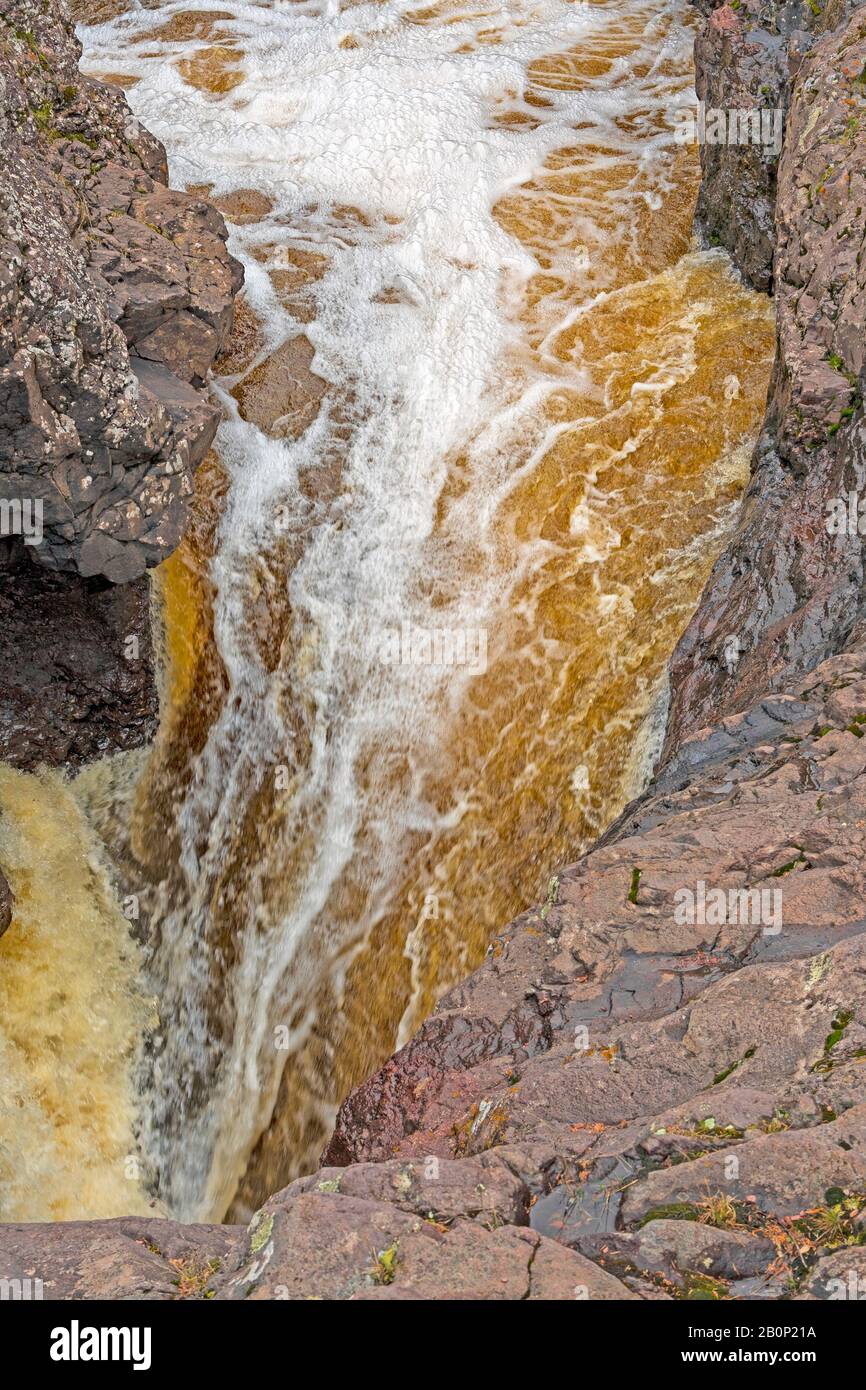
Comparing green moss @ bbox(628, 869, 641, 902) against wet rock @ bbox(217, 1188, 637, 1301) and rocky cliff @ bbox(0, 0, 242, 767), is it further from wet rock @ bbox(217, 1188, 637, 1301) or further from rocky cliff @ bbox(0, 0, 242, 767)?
rocky cliff @ bbox(0, 0, 242, 767)

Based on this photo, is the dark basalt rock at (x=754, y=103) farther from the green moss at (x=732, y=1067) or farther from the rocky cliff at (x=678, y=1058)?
the green moss at (x=732, y=1067)

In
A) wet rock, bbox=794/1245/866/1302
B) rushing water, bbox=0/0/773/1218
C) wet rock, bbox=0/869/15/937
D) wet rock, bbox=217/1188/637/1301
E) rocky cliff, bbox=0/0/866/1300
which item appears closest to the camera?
wet rock, bbox=794/1245/866/1302

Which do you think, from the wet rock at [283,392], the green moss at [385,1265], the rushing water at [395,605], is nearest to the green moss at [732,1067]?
the green moss at [385,1265]

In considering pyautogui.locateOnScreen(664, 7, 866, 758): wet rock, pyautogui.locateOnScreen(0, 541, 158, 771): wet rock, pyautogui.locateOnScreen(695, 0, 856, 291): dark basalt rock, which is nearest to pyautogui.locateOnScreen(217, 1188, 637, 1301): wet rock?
pyautogui.locateOnScreen(664, 7, 866, 758): wet rock

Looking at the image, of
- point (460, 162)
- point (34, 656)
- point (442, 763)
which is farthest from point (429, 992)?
point (460, 162)

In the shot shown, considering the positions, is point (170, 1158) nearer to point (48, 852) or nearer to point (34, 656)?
point (48, 852)

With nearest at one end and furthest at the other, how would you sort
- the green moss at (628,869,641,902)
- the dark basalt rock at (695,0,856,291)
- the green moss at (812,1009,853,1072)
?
1. the green moss at (812,1009,853,1072)
2. the green moss at (628,869,641,902)
3. the dark basalt rock at (695,0,856,291)
